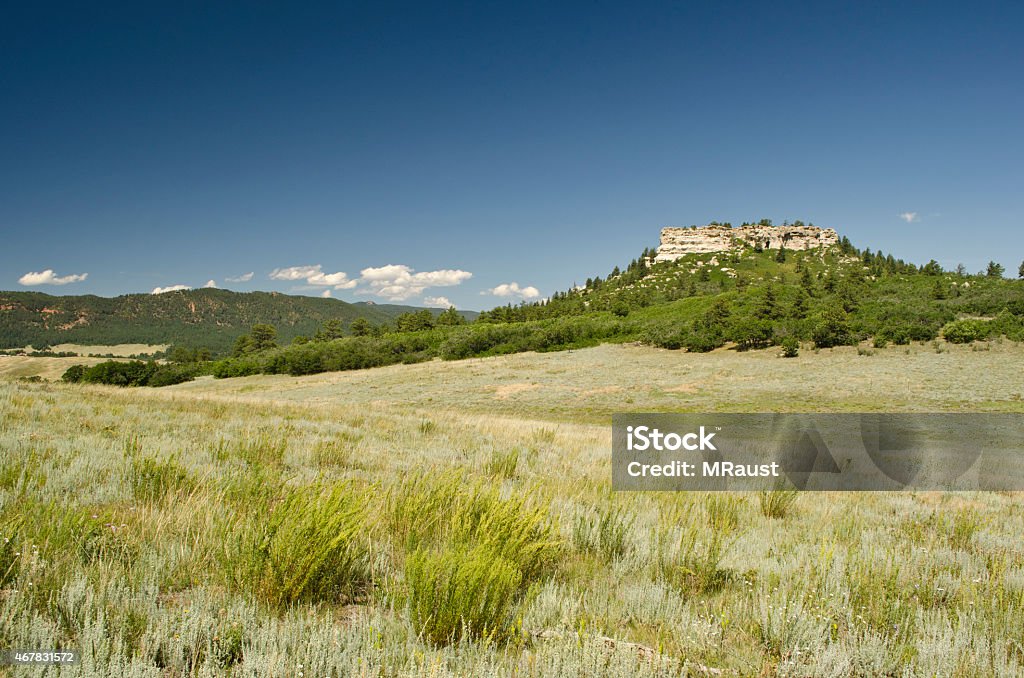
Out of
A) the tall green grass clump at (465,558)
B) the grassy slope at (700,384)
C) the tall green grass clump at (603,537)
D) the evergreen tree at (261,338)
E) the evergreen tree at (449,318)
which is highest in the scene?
the evergreen tree at (449,318)

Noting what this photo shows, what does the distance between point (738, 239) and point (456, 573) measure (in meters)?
159

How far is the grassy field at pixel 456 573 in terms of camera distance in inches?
96.1

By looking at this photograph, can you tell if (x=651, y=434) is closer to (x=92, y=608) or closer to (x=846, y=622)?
(x=846, y=622)

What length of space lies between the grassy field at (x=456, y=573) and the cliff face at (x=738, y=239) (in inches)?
5497

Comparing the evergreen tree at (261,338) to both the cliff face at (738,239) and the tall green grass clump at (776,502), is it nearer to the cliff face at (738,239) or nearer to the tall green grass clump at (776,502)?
the tall green grass clump at (776,502)

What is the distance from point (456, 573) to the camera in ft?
9.29

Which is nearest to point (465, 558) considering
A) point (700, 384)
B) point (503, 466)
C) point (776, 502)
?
point (503, 466)

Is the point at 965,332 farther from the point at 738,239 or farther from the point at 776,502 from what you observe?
the point at 738,239

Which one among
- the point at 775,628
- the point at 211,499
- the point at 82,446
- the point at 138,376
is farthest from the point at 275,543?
the point at 138,376

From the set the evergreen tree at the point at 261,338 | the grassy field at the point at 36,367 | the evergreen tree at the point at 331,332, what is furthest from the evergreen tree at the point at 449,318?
the grassy field at the point at 36,367

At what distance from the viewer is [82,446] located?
6070mm

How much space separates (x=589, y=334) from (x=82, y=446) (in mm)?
56286

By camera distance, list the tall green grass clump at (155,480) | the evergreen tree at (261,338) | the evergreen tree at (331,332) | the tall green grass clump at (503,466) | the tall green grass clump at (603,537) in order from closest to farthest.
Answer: the tall green grass clump at (603,537)
the tall green grass clump at (155,480)
the tall green grass clump at (503,466)
the evergreen tree at (331,332)
the evergreen tree at (261,338)

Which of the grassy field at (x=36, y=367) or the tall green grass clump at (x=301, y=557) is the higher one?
the tall green grass clump at (x=301, y=557)
